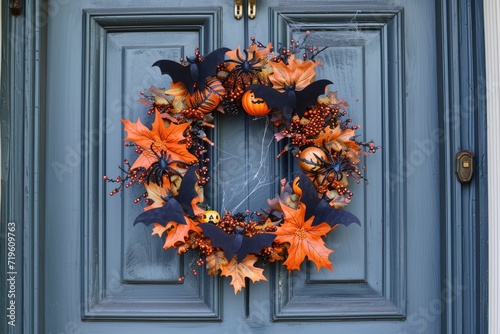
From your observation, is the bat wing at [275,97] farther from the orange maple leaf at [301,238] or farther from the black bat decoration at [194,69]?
the orange maple leaf at [301,238]

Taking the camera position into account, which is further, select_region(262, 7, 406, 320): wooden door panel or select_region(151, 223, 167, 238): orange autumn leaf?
select_region(262, 7, 406, 320): wooden door panel

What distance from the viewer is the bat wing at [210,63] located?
194 cm

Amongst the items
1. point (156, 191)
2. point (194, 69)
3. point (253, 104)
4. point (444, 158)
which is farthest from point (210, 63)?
point (444, 158)

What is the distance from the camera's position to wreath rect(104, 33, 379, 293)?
1924 mm

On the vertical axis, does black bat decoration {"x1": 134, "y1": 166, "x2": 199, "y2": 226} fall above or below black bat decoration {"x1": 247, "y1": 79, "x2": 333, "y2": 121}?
below

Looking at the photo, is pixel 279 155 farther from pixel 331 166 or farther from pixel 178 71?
pixel 178 71

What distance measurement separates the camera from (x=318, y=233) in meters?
1.95

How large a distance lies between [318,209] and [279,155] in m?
0.20

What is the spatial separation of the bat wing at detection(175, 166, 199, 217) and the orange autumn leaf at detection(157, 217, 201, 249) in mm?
32

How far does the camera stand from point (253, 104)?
197cm

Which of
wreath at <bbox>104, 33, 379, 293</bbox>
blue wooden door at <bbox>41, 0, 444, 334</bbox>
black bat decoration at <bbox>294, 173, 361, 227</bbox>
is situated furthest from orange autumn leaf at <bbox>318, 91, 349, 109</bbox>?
black bat decoration at <bbox>294, 173, 361, 227</bbox>

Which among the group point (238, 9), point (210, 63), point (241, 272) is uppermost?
point (238, 9)

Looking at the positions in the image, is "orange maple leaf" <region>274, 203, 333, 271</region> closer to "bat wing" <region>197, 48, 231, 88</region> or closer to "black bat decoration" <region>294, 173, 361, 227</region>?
"black bat decoration" <region>294, 173, 361, 227</region>

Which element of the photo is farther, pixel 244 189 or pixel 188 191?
pixel 244 189
